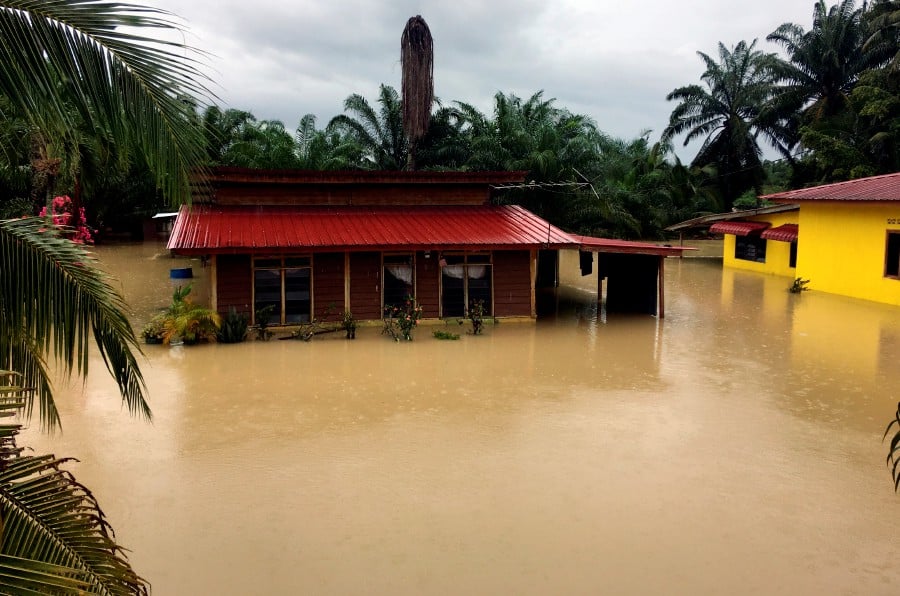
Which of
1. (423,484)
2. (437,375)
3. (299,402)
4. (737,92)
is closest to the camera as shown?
(423,484)

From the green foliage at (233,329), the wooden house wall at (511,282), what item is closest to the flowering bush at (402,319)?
the wooden house wall at (511,282)

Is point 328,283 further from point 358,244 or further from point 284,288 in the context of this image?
point 358,244

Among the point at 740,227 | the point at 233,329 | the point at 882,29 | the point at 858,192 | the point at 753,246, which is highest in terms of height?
the point at 882,29

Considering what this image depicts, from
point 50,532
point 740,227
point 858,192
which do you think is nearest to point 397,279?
point 858,192

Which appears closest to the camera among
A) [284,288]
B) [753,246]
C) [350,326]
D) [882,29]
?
[350,326]

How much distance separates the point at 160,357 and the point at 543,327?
817 cm

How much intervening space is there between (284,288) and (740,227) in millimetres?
18829

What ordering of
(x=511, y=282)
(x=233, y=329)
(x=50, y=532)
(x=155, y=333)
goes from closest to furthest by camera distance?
(x=50, y=532), (x=155, y=333), (x=233, y=329), (x=511, y=282)

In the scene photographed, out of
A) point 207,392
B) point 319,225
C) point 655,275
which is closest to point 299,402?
point 207,392

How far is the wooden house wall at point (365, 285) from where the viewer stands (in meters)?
16.3

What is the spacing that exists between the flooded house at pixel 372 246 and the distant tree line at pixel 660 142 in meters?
10.2

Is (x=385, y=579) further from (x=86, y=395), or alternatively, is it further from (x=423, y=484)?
(x=86, y=395)

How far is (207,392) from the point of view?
11.3m

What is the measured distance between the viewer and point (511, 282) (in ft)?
56.5
